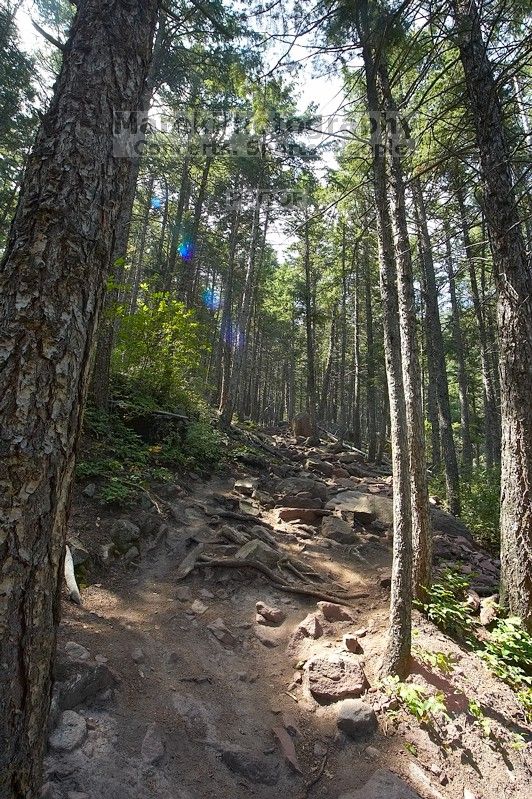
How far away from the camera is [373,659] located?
14.3 ft

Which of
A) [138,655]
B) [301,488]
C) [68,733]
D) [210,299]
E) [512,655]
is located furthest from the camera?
[210,299]

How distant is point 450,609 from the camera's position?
4785mm

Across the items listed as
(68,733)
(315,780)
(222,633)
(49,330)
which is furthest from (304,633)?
(49,330)

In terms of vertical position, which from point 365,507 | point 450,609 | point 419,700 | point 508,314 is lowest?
point 419,700

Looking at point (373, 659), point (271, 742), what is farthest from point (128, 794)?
point (373, 659)

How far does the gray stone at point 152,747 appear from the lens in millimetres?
2980

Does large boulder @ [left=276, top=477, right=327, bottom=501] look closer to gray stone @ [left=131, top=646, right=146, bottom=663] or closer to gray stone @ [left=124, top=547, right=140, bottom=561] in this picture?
gray stone @ [left=124, top=547, right=140, bottom=561]

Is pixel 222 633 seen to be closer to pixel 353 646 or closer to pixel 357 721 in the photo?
pixel 353 646

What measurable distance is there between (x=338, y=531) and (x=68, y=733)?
594 cm

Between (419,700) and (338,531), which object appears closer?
(419,700)

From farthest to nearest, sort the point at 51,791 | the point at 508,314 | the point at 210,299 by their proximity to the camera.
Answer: the point at 210,299 → the point at 508,314 → the point at 51,791

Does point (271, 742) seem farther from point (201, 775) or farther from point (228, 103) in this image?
point (228, 103)

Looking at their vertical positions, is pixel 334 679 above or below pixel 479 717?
above

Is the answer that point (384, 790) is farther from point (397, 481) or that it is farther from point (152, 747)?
point (397, 481)
